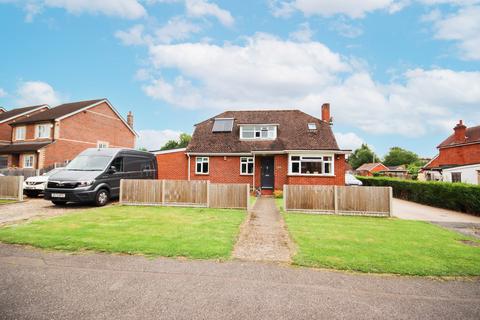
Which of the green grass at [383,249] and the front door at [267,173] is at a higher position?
the front door at [267,173]

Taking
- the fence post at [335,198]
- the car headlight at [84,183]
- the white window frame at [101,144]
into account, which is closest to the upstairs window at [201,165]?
the car headlight at [84,183]

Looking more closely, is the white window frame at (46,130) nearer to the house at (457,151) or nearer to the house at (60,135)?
the house at (60,135)

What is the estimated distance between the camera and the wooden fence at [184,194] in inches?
432

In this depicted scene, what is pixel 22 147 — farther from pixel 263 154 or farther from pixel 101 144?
pixel 263 154

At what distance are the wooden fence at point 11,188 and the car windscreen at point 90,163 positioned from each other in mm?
3211

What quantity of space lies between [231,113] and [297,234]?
18303mm

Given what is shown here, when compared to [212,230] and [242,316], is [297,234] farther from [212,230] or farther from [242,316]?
[242,316]

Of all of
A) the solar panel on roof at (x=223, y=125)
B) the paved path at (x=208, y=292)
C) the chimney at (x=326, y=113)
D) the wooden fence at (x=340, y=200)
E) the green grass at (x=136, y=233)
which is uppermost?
the chimney at (x=326, y=113)

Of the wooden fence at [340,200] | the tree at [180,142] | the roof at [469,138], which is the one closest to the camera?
the wooden fence at [340,200]

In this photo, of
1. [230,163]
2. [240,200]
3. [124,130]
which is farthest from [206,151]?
[124,130]

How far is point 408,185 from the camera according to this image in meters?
18.3

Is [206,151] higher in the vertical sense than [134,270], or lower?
higher

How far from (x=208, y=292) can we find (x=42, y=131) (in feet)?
106

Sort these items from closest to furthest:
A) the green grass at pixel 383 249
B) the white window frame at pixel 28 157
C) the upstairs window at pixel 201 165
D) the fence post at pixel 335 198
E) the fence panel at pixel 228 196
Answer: the green grass at pixel 383 249 < the fence post at pixel 335 198 < the fence panel at pixel 228 196 < the upstairs window at pixel 201 165 < the white window frame at pixel 28 157
